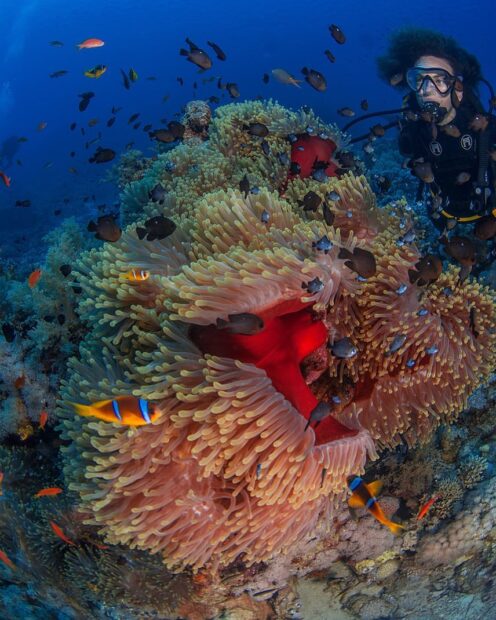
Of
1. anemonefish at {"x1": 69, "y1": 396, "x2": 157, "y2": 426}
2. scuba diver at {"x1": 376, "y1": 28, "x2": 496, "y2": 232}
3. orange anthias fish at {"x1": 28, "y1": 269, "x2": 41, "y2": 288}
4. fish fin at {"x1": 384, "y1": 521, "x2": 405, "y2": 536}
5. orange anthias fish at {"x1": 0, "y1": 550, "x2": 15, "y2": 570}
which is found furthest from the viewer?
scuba diver at {"x1": 376, "y1": 28, "x2": 496, "y2": 232}

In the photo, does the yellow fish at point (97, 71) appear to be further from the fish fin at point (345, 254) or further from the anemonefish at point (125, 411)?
the anemonefish at point (125, 411)

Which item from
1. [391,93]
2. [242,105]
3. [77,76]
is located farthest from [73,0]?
[242,105]

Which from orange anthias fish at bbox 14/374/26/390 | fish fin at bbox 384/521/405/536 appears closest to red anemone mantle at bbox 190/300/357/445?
fish fin at bbox 384/521/405/536

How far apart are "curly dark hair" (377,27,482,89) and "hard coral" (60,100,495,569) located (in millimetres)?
4685

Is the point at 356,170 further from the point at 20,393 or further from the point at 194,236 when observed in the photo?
the point at 20,393

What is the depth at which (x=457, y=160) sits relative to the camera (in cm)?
576

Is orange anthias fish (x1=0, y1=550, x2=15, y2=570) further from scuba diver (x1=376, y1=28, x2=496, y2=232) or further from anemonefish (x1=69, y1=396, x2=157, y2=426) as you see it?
scuba diver (x1=376, y1=28, x2=496, y2=232)

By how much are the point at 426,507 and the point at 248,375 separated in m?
2.25

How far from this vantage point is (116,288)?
2820 millimetres

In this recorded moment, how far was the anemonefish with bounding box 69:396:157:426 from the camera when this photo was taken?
208 cm

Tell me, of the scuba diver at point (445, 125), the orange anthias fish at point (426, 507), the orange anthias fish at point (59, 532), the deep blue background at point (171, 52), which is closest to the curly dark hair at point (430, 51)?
the scuba diver at point (445, 125)

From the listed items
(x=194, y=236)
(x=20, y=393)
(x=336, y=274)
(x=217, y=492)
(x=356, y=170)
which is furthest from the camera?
(x=356, y=170)

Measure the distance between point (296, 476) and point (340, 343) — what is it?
2.49 feet

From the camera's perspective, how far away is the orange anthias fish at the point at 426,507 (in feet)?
11.6
